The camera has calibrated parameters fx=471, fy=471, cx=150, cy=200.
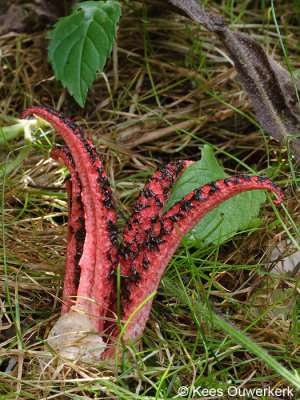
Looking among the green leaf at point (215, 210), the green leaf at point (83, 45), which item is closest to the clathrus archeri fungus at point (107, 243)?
the green leaf at point (215, 210)

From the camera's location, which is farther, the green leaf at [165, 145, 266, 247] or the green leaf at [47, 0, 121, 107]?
the green leaf at [47, 0, 121, 107]

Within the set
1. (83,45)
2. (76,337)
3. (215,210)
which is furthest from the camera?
(83,45)

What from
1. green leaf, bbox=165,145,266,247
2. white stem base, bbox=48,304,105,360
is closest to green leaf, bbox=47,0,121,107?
green leaf, bbox=165,145,266,247

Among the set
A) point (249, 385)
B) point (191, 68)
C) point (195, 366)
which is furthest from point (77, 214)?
point (191, 68)

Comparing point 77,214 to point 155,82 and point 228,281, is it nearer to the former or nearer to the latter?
point 228,281

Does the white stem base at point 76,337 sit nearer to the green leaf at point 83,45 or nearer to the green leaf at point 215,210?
the green leaf at point 215,210

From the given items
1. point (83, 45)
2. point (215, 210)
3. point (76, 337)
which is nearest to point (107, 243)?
point (76, 337)

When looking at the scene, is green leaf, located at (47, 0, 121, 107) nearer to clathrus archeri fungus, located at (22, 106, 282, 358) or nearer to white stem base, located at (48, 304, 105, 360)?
clathrus archeri fungus, located at (22, 106, 282, 358)

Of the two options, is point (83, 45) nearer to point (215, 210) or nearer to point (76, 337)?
point (215, 210)
